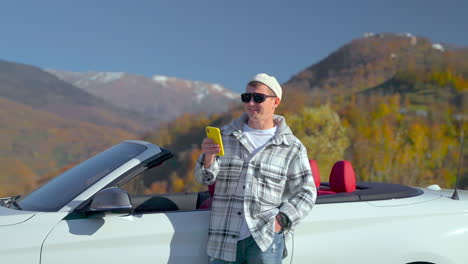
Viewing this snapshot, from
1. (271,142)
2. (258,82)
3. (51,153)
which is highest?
(258,82)

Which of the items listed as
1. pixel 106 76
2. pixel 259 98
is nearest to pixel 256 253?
pixel 259 98

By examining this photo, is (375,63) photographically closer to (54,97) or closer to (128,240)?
(54,97)

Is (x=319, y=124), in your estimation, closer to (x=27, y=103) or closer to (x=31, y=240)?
(x=31, y=240)

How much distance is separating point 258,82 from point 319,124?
14210mm

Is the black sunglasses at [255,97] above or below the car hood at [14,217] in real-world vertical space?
above

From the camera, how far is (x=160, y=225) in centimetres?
297

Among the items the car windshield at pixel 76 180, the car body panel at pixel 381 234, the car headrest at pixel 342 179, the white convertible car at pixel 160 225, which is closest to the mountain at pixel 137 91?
the car headrest at pixel 342 179

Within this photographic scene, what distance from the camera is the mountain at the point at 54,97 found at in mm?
32094

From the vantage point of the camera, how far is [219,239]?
110 inches

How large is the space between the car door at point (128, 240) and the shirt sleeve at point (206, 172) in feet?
1.04

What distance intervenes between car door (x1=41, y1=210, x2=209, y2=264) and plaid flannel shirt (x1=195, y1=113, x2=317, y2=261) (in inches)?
6.9

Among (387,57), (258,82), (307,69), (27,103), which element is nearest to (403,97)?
(307,69)

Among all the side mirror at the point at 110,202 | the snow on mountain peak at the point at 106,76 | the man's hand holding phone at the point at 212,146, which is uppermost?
the snow on mountain peak at the point at 106,76

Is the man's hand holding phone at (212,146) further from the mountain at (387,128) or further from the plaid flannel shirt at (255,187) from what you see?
the mountain at (387,128)
